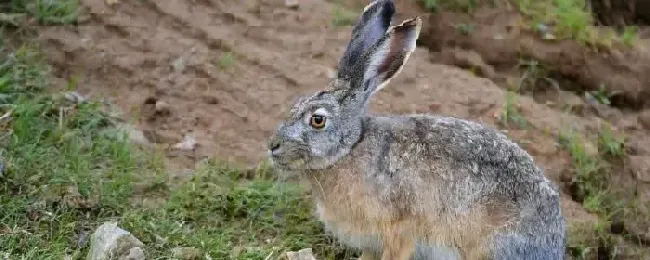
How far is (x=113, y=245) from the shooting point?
416 cm

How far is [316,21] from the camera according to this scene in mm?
6594

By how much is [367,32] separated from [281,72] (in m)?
1.56

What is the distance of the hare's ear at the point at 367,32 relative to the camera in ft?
14.9

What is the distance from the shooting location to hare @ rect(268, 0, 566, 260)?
14.4 ft

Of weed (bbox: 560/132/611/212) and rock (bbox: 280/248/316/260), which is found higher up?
rock (bbox: 280/248/316/260)

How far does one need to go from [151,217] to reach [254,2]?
94.9 inches

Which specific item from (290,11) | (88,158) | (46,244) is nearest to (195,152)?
(88,158)

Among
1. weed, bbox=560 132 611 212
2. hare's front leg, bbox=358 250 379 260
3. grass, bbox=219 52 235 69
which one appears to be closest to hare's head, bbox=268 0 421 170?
hare's front leg, bbox=358 250 379 260

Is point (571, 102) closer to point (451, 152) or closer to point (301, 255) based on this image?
point (451, 152)

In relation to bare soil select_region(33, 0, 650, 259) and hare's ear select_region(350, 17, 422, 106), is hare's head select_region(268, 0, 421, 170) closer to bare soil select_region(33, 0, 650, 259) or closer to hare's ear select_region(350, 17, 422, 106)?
hare's ear select_region(350, 17, 422, 106)

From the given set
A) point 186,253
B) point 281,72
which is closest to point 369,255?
point 186,253

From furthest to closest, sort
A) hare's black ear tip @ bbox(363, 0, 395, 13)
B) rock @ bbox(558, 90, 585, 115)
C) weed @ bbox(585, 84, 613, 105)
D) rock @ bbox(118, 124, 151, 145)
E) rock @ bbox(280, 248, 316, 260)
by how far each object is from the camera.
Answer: weed @ bbox(585, 84, 613, 105)
rock @ bbox(558, 90, 585, 115)
rock @ bbox(118, 124, 151, 145)
hare's black ear tip @ bbox(363, 0, 395, 13)
rock @ bbox(280, 248, 316, 260)

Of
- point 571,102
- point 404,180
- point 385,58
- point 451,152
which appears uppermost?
point 385,58

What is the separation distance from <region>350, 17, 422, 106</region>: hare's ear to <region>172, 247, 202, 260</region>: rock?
1107 millimetres
